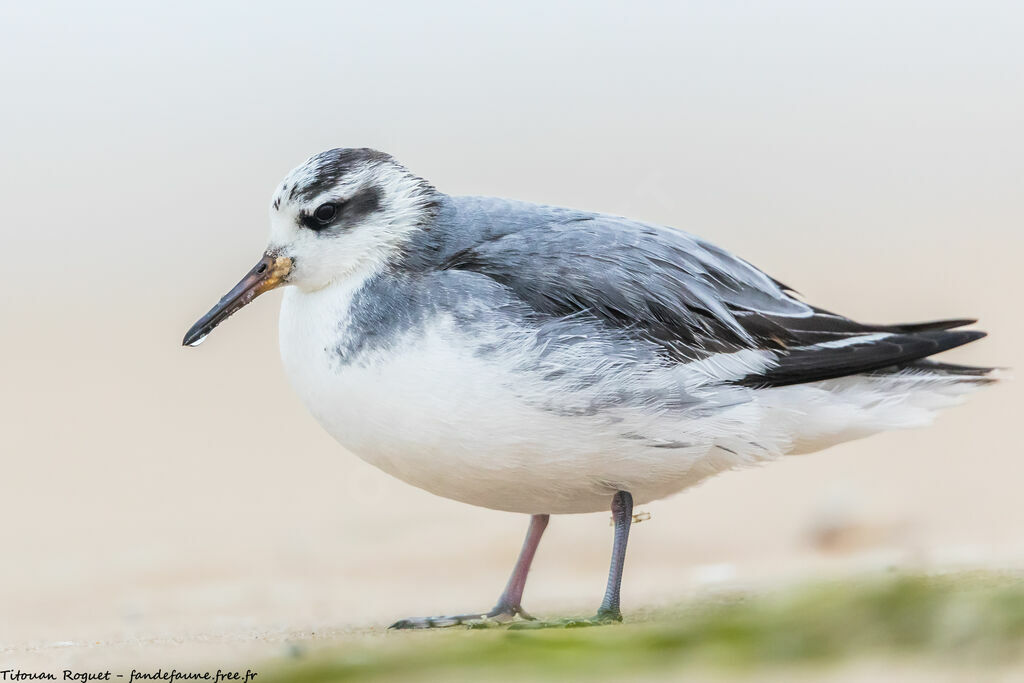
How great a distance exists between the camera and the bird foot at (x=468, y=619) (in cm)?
553

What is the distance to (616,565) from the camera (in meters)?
5.46

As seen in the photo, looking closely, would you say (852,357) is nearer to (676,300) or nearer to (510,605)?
(676,300)

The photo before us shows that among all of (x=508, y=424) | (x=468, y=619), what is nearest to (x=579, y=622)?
(x=508, y=424)

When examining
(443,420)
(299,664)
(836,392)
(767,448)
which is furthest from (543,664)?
(836,392)

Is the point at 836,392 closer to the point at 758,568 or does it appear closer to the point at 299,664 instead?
the point at 758,568

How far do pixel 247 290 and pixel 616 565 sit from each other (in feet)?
7.08

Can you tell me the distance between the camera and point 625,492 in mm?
5531

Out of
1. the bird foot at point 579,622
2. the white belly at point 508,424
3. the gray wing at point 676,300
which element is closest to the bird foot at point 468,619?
the bird foot at point 579,622

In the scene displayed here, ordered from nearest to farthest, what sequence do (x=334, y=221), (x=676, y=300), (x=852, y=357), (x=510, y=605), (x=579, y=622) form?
(x=579, y=622) < (x=676, y=300) < (x=852, y=357) < (x=334, y=221) < (x=510, y=605)

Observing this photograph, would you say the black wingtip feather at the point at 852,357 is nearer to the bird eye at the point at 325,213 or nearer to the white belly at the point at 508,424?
the white belly at the point at 508,424

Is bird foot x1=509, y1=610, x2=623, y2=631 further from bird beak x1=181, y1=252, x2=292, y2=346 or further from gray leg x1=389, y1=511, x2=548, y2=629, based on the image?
bird beak x1=181, y1=252, x2=292, y2=346

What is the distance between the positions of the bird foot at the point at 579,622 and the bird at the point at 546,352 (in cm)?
3

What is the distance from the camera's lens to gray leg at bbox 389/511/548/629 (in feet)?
18.3

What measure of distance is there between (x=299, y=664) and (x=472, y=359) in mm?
1641
